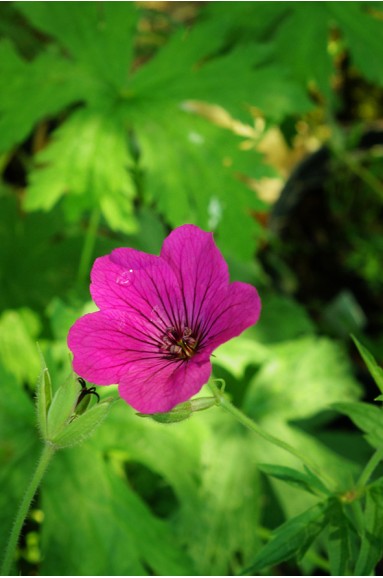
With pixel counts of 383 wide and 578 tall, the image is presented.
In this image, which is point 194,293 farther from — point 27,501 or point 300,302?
point 300,302

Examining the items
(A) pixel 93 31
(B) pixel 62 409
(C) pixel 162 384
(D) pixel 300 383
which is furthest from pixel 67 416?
(A) pixel 93 31

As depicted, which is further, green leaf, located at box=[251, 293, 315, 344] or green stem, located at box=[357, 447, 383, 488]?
green leaf, located at box=[251, 293, 315, 344]

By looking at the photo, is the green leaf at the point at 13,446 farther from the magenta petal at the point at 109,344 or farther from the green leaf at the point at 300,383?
the magenta petal at the point at 109,344

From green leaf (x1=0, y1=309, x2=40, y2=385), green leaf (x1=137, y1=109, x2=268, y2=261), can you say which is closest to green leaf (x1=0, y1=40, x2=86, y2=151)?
green leaf (x1=137, y1=109, x2=268, y2=261)

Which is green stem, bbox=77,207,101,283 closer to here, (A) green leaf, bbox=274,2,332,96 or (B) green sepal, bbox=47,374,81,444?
(A) green leaf, bbox=274,2,332,96

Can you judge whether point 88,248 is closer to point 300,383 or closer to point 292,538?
point 300,383

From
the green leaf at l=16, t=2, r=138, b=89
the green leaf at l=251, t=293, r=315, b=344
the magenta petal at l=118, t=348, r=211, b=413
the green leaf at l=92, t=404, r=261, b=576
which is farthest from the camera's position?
the green leaf at l=251, t=293, r=315, b=344

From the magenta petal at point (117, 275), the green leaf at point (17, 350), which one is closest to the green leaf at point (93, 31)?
the green leaf at point (17, 350)
